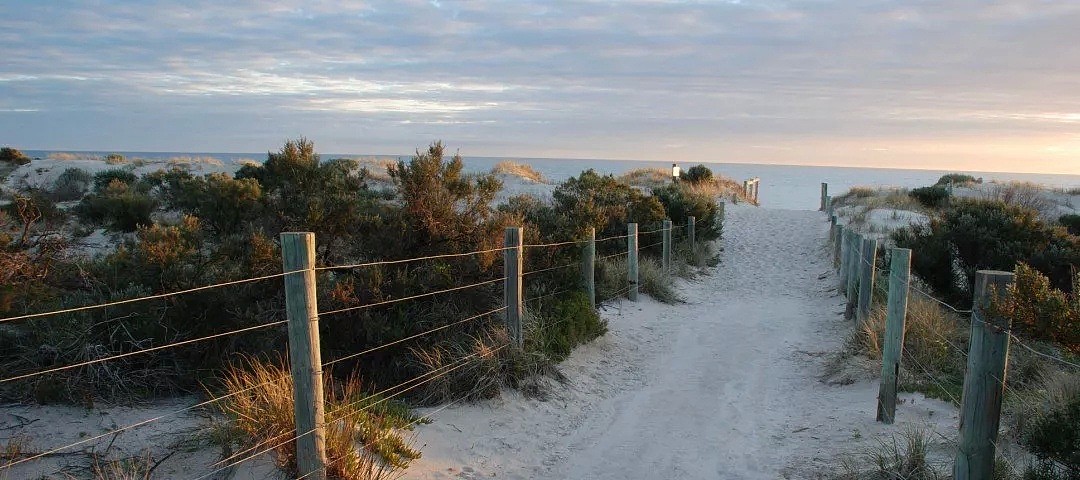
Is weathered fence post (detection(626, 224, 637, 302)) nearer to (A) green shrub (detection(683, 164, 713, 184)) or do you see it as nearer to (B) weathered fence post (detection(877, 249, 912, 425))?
(B) weathered fence post (detection(877, 249, 912, 425))

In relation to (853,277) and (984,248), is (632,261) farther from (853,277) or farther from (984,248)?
(984,248)

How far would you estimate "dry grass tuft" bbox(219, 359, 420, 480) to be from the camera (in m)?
4.66

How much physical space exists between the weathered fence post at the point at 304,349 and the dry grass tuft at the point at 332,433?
0.16 m

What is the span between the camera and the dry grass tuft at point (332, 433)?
4.66 m

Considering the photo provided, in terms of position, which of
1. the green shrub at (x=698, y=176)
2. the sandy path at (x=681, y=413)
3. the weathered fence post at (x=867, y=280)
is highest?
the green shrub at (x=698, y=176)

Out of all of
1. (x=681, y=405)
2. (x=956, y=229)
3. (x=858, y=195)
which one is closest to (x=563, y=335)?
(x=681, y=405)

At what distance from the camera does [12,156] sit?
110 ft

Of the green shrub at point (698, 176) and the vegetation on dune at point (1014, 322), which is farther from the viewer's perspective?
the green shrub at point (698, 176)

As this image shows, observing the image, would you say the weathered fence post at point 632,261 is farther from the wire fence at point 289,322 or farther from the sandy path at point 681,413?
the sandy path at point 681,413

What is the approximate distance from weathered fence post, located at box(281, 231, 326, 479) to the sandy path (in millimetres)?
965

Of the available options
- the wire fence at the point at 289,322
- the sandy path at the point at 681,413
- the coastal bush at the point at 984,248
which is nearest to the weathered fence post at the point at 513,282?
the wire fence at the point at 289,322

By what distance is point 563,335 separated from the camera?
8672mm

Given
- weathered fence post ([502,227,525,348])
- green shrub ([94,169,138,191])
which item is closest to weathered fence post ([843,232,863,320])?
weathered fence post ([502,227,525,348])

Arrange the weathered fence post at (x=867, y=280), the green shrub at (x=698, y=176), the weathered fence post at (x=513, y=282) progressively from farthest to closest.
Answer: the green shrub at (x=698, y=176), the weathered fence post at (x=867, y=280), the weathered fence post at (x=513, y=282)
